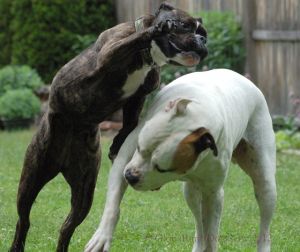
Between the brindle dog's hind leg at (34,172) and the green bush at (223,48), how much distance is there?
28.5ft

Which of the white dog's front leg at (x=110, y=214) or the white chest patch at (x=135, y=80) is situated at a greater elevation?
the white chest patch at (x=135, y=80)

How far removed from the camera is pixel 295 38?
1469cm

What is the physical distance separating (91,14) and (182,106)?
12686 mm

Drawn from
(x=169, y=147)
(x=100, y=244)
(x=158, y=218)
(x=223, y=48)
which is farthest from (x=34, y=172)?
(x=223, y=48)

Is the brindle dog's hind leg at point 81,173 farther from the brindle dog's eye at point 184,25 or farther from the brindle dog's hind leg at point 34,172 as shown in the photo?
the brindle dog's eye at point 184,25

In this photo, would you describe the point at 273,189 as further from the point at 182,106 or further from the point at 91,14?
the point at 91,14

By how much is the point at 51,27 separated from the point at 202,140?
1250 centimetres

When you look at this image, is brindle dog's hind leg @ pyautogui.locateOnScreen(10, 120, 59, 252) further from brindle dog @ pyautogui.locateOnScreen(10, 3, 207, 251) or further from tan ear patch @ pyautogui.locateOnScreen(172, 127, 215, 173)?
tan ear patch @ pyautogui.locateOnScreen(172, 127, 215, 173)

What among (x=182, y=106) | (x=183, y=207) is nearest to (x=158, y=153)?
(x=182, y=106)

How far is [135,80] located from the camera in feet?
20.5

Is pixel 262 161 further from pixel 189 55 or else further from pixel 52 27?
pixel 52 27

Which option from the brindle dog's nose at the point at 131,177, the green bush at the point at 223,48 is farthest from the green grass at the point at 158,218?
the green bush at the point at 223,48

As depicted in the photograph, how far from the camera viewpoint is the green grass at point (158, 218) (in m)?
8.38

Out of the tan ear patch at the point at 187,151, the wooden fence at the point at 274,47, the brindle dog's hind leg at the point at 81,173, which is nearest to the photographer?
the tan ear patch at the point at 187,151
